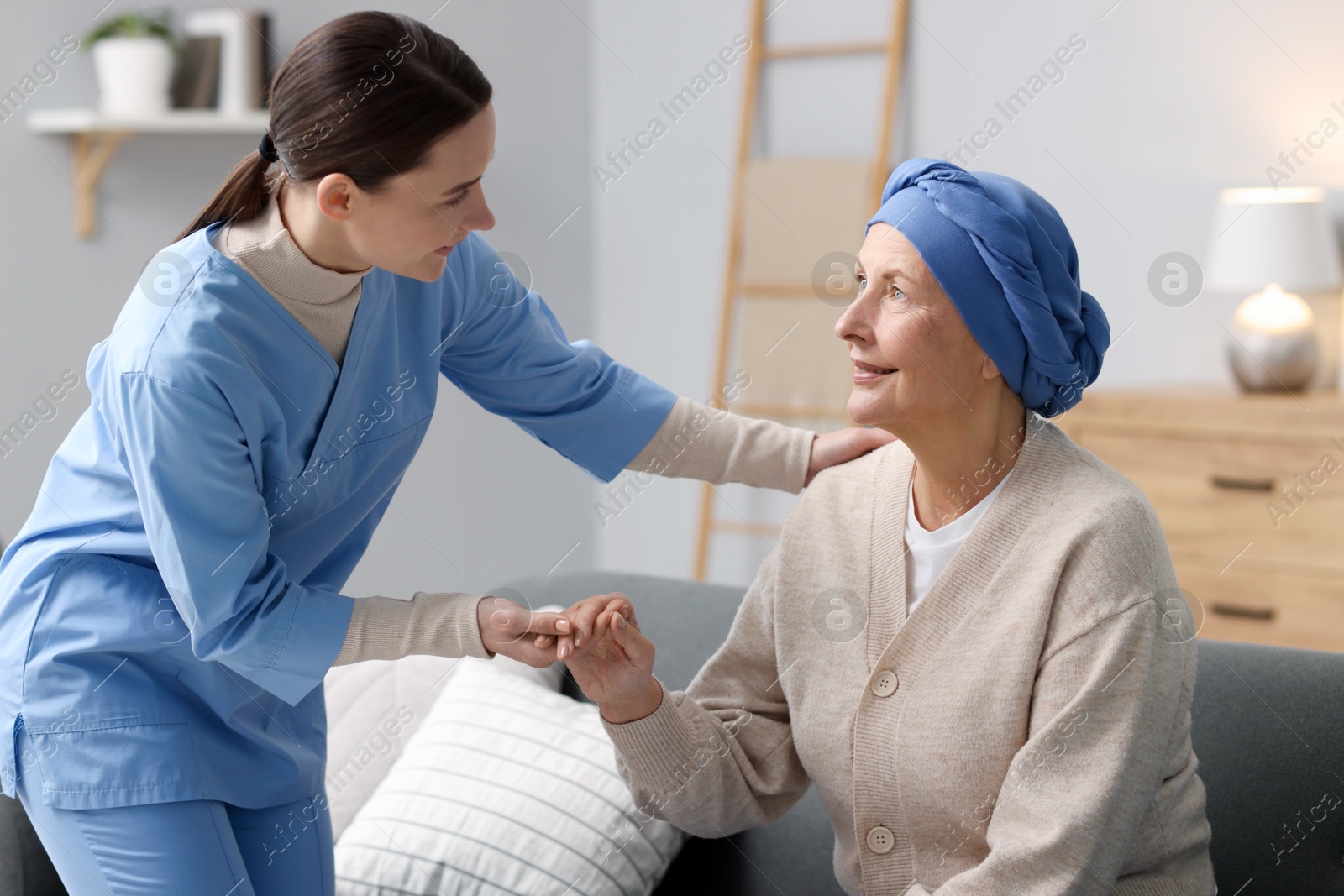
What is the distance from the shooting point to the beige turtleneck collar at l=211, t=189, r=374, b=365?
1247 millimetres

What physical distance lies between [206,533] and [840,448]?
823 millimetres

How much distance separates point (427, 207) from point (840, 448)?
68cm

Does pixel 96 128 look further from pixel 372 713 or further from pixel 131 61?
pixel 372 713

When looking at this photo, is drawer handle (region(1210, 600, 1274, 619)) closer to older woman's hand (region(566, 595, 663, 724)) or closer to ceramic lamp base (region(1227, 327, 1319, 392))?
ceramic lamp base (region(1227, 327, 1319, 392))

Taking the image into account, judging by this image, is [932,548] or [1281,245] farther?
[1281,245]

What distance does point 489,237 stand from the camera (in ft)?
11.6

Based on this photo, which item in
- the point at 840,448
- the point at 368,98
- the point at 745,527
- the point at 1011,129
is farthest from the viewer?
the point at 745,527

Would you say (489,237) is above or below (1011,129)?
below

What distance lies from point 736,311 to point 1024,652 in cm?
262

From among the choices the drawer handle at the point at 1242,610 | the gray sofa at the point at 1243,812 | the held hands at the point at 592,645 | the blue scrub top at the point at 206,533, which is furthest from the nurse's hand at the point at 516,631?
the drawer handle at the point at 1242,610

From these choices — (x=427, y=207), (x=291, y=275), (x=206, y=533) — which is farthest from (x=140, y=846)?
(x=427, y=207)

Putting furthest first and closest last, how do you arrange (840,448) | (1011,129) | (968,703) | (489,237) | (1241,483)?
(489,237)
(1011,129)
(1241,483)
(840,448)
(968,703)

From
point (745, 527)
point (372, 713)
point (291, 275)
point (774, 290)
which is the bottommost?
point (745, 527)

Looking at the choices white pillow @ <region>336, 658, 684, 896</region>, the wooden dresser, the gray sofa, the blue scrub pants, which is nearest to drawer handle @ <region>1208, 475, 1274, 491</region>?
the wooden dresser
